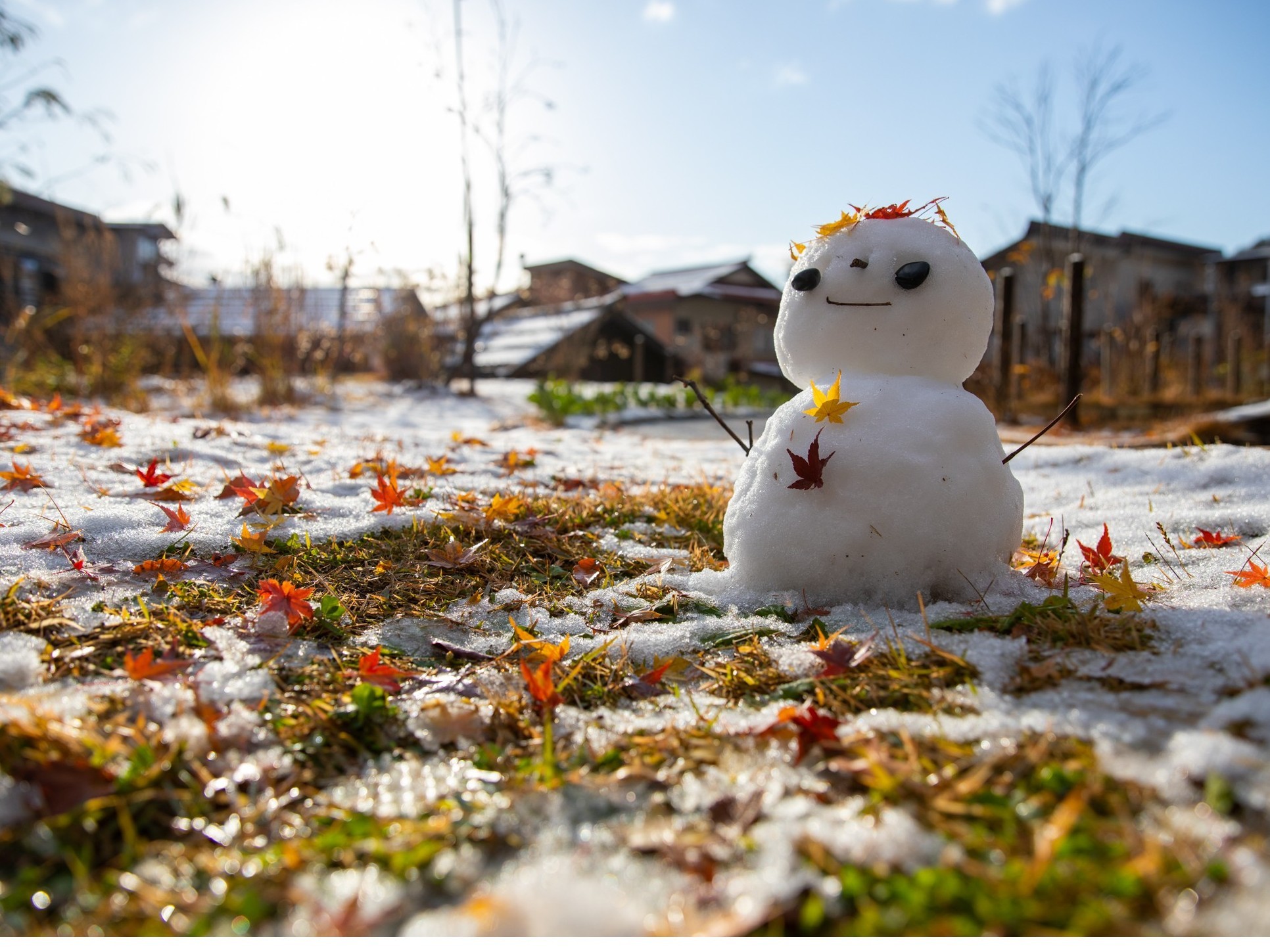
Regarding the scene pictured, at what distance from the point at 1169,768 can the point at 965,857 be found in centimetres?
33

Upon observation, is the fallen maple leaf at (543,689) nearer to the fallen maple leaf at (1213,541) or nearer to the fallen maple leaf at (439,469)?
the fallen maple leaf at (439,469)

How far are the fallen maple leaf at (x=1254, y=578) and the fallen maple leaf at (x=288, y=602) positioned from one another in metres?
2.10

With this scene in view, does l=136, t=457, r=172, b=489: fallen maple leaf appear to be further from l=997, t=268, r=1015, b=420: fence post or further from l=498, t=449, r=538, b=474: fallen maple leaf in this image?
l=997, t=268, r=1015, b=420: fence post

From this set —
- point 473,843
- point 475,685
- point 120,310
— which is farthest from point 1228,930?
point 120,310

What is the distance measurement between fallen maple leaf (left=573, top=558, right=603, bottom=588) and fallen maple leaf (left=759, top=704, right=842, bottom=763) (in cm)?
93

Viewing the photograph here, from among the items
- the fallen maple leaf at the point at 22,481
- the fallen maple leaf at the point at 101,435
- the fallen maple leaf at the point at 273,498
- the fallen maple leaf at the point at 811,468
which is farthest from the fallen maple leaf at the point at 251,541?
the fallen maple leaf at the point at 101,435

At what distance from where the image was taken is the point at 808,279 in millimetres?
1864

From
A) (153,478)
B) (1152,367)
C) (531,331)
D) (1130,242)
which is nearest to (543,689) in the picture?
(153,478)

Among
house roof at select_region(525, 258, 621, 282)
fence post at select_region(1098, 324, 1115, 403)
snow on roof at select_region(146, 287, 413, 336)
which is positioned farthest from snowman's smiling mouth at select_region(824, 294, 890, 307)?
house roof at select_region(525, 258, 621, 282)

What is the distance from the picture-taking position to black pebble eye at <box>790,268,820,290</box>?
186cm

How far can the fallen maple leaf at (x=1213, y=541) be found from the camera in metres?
2.09
